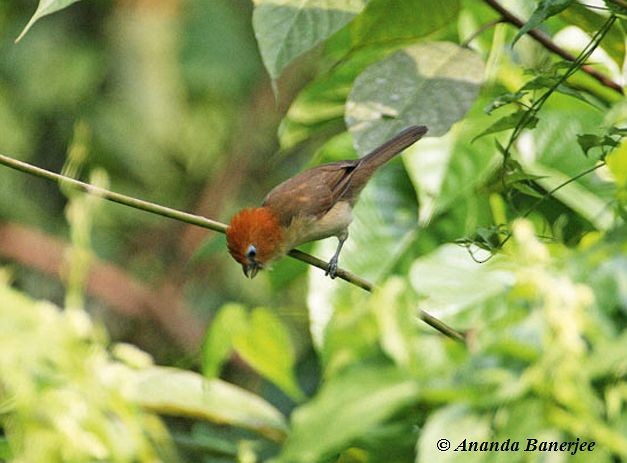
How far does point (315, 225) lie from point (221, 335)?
1027mm

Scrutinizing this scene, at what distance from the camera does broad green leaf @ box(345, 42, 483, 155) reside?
1.59 meters

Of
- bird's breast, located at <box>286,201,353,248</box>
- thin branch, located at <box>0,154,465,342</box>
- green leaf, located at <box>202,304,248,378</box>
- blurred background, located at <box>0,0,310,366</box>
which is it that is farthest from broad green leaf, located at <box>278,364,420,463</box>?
blurred background, located at <box>0,0,310,366</box>

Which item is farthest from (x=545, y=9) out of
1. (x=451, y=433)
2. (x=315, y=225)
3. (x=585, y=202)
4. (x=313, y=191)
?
(x=313, y=191)

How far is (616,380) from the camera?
4.09 ft

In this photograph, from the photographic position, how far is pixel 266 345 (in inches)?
69.2

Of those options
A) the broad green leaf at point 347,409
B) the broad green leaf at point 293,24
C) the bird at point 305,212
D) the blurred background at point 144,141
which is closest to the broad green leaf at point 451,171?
the bird at point 305,212

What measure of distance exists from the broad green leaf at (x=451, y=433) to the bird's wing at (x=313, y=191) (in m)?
1.43

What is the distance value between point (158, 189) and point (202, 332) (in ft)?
2.71

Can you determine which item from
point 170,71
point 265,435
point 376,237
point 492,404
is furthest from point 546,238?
point 170,71

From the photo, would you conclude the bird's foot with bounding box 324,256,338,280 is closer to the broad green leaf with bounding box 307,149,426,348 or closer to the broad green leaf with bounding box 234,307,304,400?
the broad green leaf with bounding box 307,149,426,348

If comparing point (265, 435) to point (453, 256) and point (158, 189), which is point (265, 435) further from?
point (158, 189)

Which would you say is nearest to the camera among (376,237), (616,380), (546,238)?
(616,380)

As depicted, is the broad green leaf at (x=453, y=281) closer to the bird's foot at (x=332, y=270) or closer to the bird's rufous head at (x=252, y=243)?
the bird's foot at (x=332, y=270)

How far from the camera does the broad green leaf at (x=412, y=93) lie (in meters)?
1.59
